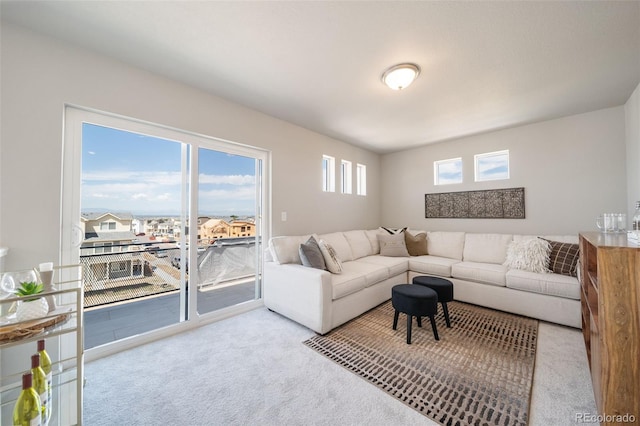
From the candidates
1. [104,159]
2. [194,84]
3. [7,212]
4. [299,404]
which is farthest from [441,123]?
[7,212]

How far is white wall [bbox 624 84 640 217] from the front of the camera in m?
2.58

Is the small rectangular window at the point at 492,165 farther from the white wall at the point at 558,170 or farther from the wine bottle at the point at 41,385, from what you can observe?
the wine bottle at the point at 41,385

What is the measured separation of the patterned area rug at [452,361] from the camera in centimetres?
152

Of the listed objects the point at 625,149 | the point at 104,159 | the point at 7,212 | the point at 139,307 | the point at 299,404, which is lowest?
the point at 299,404

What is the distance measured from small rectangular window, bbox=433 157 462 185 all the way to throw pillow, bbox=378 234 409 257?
54.5 inches

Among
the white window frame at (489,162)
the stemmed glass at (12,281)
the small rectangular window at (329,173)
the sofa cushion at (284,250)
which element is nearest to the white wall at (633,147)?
the white window frame at (489,162)

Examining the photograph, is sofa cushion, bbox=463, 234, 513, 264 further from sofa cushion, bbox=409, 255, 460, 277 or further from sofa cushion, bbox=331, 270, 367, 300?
sofa cushion, bbox=331, 270, 367, 300

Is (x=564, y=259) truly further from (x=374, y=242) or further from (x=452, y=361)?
(x=374, y=242)

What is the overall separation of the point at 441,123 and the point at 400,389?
134 inches

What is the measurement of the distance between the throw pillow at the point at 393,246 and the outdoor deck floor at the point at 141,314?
7.25 feet

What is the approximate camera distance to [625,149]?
2.97 meters

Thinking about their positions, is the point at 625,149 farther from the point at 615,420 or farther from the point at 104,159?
the point at 104,159

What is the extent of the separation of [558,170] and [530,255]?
4.64ft

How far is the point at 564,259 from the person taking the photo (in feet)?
9.02
